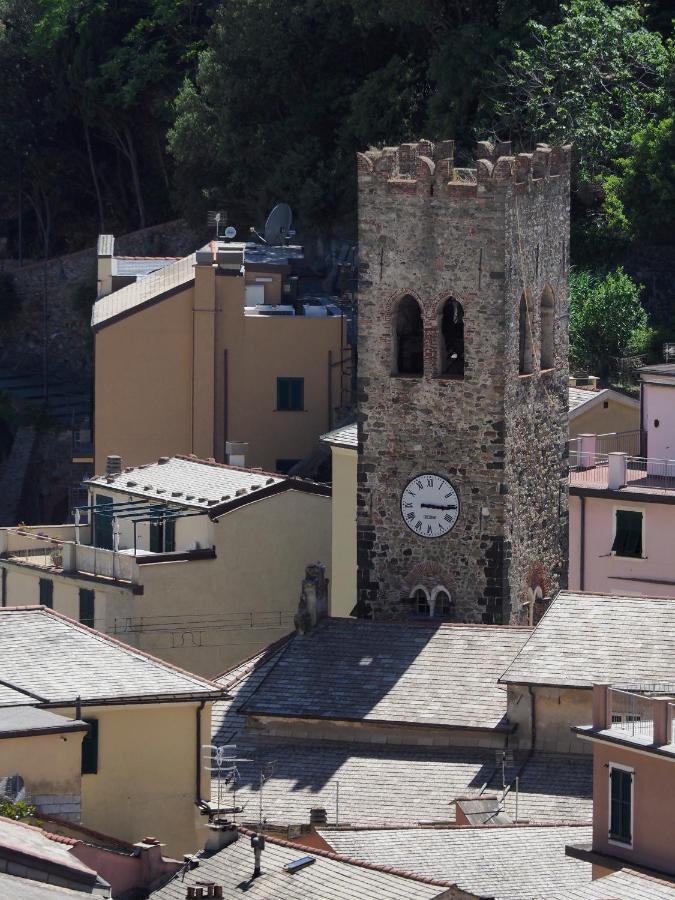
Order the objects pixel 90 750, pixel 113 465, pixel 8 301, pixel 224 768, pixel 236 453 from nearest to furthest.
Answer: pixel 90 750 → pixel 224 768 → pixel 113 465 → pixel 236 453 → pixel 8 301

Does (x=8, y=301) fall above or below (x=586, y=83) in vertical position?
below

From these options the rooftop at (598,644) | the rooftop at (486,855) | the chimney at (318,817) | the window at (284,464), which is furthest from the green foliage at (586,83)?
the rooftop at (486,855)

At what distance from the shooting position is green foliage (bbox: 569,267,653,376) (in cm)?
8612

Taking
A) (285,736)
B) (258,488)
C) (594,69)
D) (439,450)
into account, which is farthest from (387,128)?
(285,736)

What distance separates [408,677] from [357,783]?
3.44 m

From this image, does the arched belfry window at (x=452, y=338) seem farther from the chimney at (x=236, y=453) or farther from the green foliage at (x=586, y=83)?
the green foliage at (x=586, y=83)

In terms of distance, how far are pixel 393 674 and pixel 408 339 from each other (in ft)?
26.5

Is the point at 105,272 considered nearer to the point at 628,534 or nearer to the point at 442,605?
the point at 628,534

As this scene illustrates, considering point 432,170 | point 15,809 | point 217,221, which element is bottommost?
point 15,809

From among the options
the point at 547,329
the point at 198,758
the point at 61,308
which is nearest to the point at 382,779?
the point at 198,758

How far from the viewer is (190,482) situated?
7200 centimetres

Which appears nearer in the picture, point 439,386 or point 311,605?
point 311,605

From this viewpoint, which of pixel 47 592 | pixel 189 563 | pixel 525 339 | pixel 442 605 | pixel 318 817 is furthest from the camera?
pixel 47 592

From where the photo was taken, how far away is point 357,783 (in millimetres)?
56469
